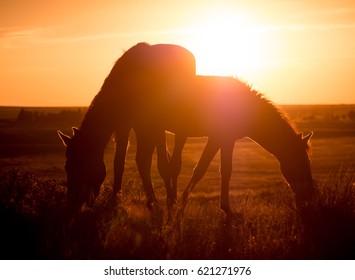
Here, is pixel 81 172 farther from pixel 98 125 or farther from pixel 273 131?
pixel 273 131

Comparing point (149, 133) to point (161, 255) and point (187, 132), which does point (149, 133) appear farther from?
point (161, 255)

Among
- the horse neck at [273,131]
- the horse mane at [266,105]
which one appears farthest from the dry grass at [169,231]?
the horse mane at [266,105]

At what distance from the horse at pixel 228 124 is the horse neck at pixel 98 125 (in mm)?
1106

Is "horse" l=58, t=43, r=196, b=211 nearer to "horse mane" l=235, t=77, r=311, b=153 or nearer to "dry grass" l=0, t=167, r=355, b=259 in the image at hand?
"dry grass" l=0, t=167, r=355, b=259

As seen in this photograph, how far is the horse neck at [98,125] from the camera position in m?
8.62

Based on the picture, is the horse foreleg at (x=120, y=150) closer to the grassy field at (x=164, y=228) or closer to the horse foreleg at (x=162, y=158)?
the grassy field at (x=164, y=228)

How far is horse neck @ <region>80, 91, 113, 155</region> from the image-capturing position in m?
8.62

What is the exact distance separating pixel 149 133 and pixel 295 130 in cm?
272

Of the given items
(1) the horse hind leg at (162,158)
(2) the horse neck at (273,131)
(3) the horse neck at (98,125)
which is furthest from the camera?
(1) the horse hind leg at (162,158)

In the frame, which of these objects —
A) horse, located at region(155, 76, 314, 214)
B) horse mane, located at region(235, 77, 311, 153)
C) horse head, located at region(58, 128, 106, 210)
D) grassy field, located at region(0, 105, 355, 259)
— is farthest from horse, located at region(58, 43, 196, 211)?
horse mane, located at region(235, 77, 311, 153)

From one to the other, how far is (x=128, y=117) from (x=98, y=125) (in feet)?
2.43

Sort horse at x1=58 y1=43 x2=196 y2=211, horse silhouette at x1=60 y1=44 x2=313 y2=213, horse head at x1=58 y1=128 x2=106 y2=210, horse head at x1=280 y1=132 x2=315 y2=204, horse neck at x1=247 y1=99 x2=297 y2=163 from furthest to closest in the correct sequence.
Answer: horse neck at x1=247 y1=99 x2=297 y2=163, horse silhouette at x1=60 y1=44 x2=313 y2=213, horse head at x1=280 y1=132 x2=315 y2=204, horse at x1=58 y1=43 x2=196 y2=211, horse head at x1=58 y1=128 x2=106 y2=210

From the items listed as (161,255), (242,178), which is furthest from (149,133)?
(242,178)

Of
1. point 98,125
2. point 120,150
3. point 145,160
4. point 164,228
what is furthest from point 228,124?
point 164,228
